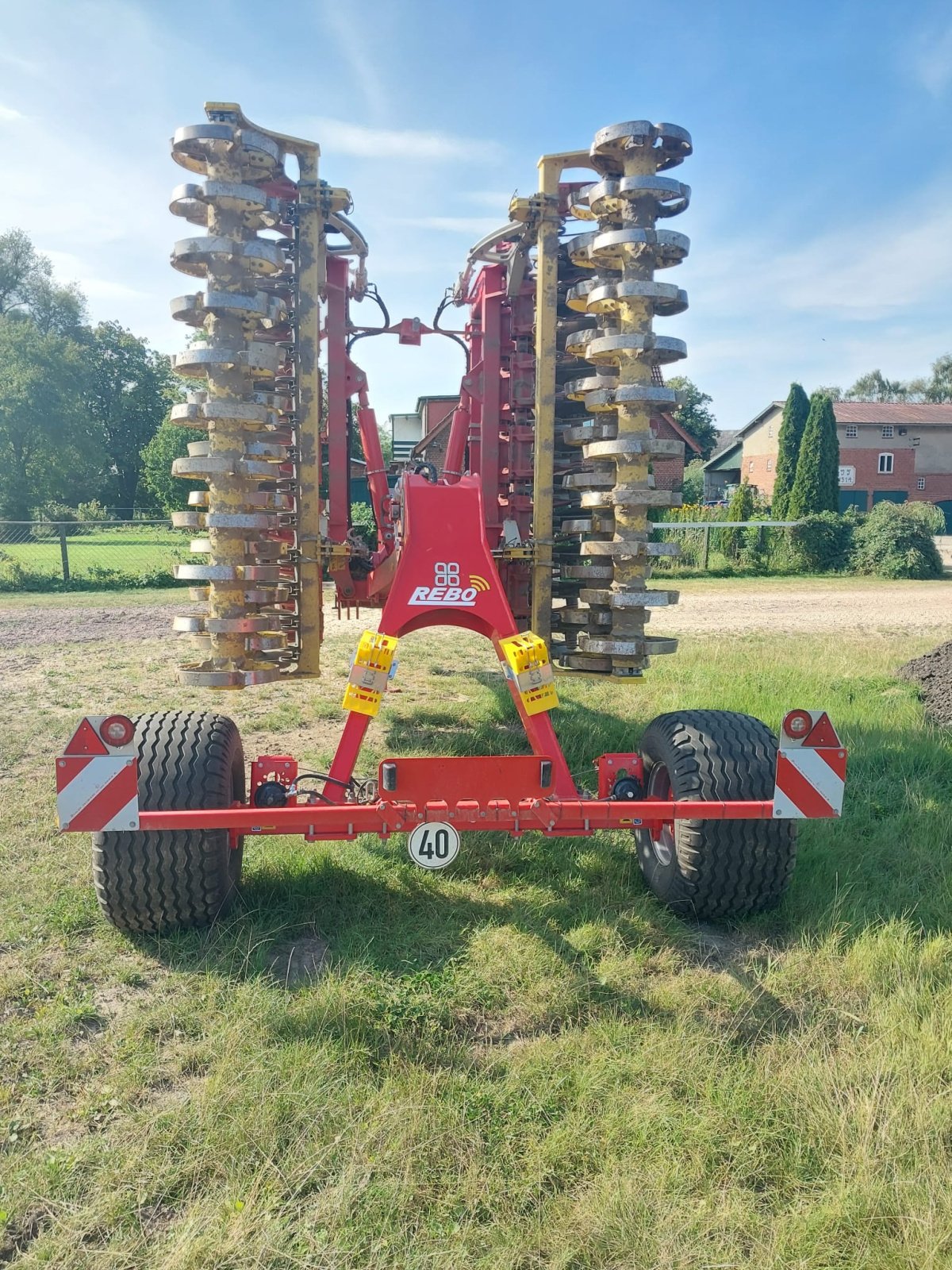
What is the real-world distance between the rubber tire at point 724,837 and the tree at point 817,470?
106ft

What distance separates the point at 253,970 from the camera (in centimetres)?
319

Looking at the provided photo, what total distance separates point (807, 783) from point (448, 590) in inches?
68.2

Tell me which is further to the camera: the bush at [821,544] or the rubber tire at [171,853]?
the bush at [821,544]

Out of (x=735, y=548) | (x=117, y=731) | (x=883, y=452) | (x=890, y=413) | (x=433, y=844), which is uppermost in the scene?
(x=890, y=413)

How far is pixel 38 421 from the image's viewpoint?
45469 millimetres

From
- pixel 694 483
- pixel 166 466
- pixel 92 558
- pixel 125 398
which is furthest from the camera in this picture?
pixel 694 483

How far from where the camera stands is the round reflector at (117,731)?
2.94 meters

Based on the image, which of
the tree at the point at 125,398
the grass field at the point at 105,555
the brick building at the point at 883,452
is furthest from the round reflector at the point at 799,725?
the tree at the point at 125,398

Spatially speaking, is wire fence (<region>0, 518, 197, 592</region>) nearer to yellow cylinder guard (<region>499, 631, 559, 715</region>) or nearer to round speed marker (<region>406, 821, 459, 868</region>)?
yellow cylinder guard (<region>499, 631, 559, 715</region>)

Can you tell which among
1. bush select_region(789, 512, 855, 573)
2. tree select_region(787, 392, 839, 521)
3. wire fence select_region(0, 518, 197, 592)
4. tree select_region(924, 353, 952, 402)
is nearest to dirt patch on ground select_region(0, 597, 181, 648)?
wire fence select_region(0, 518, 197, 592)

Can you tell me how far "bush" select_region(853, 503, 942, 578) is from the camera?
2467 cm

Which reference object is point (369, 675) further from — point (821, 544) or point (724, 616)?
point (821, 544)

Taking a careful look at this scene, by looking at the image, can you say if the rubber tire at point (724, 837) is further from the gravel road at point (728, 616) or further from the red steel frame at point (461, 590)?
the gravel road at point (728, 616)

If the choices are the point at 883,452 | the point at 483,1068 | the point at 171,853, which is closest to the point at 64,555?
the point at 171,853
